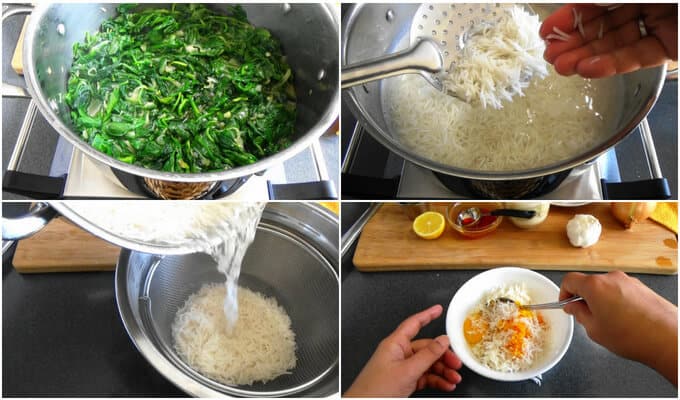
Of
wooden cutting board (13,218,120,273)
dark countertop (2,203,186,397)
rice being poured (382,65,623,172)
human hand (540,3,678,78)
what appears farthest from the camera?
wooden cutting board (13,218,120,273)

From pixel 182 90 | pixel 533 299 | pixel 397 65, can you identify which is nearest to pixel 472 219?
pixel 533 299

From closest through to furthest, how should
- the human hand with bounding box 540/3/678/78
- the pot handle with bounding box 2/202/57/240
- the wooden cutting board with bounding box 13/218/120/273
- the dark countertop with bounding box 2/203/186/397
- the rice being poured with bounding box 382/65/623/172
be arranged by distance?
the pot handle with bounding box 2/202/57/240, the human hand with bounding box 540/3/678/78, the rice being poured with bounding box 382/65/623/172, the dark countertop with bounding box 2/203/186/397, the wooden cutting board with bounding box 13/218/120/273

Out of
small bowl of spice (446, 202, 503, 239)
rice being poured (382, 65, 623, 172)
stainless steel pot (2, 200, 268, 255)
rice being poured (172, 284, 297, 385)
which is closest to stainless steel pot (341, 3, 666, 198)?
rice being poured (382, 65, 623, 172)

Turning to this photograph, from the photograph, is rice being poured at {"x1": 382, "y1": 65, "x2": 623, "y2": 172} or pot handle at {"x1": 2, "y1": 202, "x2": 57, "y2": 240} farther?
rice being poured at {"x1": 382, "y1": 65, "x2": 623, "y2": 172}

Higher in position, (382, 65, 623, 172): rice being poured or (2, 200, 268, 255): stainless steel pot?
(382, 65, 623, 172): rice being poured

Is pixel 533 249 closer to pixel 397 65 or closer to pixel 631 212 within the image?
pixel 631 212

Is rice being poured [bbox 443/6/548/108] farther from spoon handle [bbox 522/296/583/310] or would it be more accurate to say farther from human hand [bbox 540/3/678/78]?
spoon handle [bbox 522/296/583/310]

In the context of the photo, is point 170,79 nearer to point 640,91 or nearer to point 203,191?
point 203,191

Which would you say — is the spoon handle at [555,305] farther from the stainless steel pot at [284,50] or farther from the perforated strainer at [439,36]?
the stainless steel pot at [284,50]
